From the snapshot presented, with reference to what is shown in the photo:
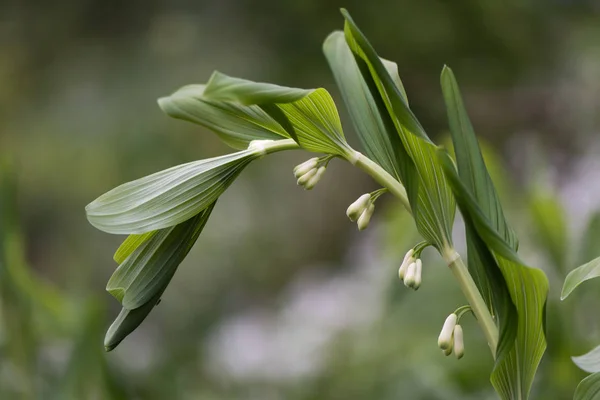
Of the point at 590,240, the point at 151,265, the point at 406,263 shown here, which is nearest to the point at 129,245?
the point at 151,265

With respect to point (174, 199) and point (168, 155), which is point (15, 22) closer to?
point (168, 155)

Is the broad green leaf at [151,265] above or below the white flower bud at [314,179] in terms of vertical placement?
above

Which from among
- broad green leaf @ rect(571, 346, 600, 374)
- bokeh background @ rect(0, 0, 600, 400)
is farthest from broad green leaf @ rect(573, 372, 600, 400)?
bokeh background @ rect(0, 0, 600, 400)

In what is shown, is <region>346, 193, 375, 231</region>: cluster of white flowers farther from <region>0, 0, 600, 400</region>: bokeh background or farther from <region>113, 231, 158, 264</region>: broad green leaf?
<region>0, 0, 600, 400</region>: bokeh background

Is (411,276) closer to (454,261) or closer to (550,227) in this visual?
(454,261)

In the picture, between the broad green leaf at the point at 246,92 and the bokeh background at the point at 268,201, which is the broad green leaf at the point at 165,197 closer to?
the broad green leaf at the point at 246,92

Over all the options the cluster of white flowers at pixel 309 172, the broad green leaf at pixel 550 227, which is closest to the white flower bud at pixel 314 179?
the cluster of white flowers at pixel 309 172
